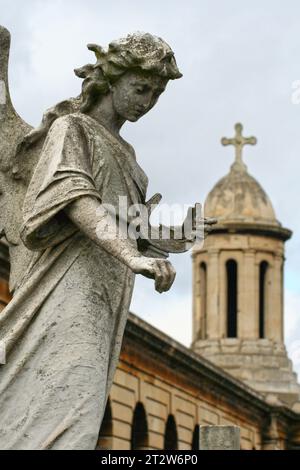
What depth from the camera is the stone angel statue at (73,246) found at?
6.12m

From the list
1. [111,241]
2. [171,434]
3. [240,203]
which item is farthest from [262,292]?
[111,241]

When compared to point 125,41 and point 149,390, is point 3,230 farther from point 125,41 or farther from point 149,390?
point 149,390

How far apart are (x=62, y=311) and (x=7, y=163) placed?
2.27ft

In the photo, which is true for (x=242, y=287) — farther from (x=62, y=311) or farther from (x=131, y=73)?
(x=62, y=311)

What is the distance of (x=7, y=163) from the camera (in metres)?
6.62

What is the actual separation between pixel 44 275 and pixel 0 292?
21675 millimetres

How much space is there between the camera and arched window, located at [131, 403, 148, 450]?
125ft

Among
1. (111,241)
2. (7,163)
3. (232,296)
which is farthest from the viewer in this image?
(232,296)

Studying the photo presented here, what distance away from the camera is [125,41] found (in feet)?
21.1

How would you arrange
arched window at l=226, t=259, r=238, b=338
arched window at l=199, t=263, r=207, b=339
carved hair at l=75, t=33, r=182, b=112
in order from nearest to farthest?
carved hair at l=75, t=33, r=182, b=112, arched window at l=199, t=263, r=207, b=339, arched window at l=226, t=259, r=238, b=338

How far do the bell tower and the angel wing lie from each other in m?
49.5

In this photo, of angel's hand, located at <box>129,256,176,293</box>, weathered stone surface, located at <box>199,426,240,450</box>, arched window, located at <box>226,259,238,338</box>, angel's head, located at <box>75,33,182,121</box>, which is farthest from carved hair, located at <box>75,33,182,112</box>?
arched window, located at <box>226,259,238,338</box>

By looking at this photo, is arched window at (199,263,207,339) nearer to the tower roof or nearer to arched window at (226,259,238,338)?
arched window at (226,259,238,338)
